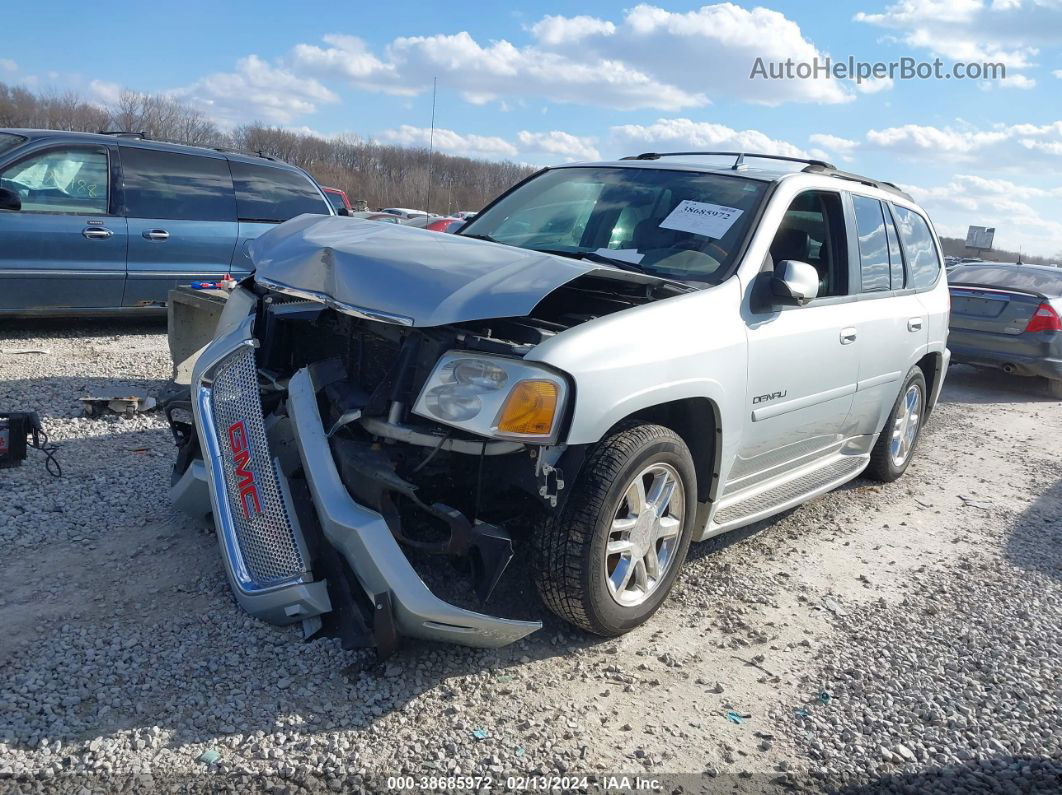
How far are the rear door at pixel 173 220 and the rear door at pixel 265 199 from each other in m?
0.09

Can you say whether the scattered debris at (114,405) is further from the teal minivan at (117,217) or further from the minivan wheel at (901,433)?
the minivan wheel at (901,433)

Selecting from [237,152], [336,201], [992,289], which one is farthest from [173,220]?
[992,289]

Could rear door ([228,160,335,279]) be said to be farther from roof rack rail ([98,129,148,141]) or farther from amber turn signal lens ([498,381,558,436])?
amber turn signal lens ([498,381,558,436])

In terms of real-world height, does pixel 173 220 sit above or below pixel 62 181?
below

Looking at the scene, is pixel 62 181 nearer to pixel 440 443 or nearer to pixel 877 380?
pixel 440 443

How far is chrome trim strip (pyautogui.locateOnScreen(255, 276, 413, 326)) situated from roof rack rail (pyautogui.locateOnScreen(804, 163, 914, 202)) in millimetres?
2645

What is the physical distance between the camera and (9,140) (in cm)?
712

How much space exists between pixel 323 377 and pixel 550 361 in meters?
1.00

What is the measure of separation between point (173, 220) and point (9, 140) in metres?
1.39

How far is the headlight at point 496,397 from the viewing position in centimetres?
276

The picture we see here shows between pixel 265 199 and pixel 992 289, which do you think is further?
pixel 992 289

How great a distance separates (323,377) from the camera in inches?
129

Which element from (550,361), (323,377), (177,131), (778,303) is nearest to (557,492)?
(550,361)

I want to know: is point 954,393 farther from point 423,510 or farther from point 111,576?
point 111,576
